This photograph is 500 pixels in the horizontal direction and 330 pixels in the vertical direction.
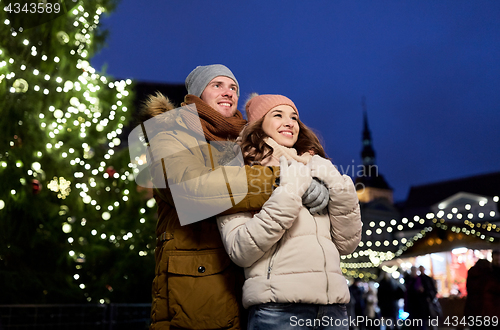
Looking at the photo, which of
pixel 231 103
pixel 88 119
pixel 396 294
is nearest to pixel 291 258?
pixel 231 103

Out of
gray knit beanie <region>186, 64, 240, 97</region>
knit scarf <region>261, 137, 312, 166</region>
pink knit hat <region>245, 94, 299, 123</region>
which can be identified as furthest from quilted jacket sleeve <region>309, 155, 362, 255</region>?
gray knit beanie <region>186, 64, 240, 97</region>

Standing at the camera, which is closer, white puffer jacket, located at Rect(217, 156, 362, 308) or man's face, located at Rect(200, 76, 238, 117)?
white puffer jacket, located at Rect(217, 156, 362, 308)

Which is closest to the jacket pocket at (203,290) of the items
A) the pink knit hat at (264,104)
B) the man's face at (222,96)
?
the pink knit hat at (264,104)

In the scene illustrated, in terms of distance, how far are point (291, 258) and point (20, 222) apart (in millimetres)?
5606

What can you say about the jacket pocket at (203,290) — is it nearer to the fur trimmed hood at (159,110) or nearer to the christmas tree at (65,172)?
the fur trimmed hood at (159,110)

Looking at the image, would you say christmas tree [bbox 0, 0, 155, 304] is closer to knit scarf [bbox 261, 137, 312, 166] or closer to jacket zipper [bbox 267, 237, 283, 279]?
knit scarf [bbox 261, 137, 312, 166]

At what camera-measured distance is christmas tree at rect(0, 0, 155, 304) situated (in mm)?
6074

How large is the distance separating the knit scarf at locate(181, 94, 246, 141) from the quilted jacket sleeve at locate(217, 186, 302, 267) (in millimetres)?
675

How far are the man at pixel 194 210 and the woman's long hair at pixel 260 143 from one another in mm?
151

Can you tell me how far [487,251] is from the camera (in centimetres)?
1151

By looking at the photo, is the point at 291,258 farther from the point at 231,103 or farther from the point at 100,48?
the point at 100,48

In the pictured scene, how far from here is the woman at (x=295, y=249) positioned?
187 centimetres

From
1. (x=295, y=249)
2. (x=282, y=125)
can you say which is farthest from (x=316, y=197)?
(x=282, y=125)

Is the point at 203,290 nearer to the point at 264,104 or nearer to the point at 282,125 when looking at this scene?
the point at 282,125
